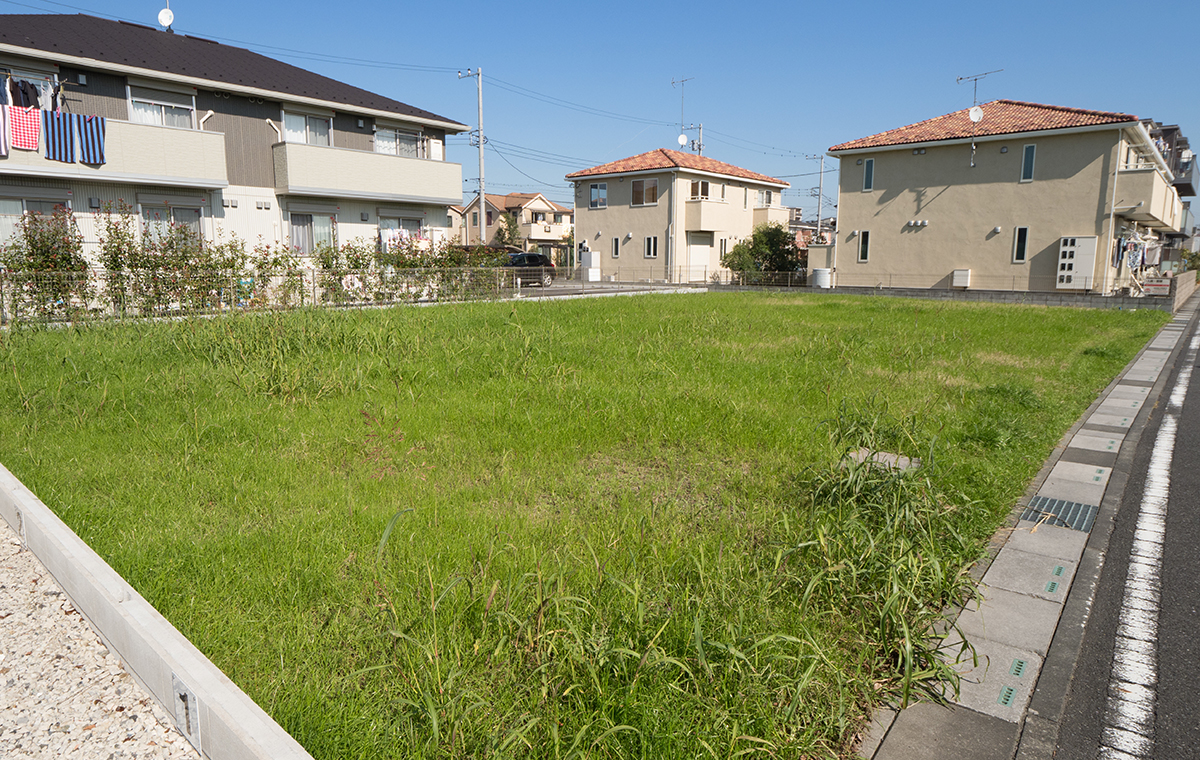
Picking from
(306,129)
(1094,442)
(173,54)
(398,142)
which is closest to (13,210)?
(173,54)

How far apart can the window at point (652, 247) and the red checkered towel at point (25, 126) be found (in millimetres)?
27804

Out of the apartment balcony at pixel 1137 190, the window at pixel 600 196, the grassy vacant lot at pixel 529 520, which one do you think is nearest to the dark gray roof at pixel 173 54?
the grassy vacant lot at pixel 529 520

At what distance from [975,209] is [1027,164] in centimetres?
227

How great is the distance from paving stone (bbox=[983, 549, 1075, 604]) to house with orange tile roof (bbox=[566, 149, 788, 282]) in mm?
33222

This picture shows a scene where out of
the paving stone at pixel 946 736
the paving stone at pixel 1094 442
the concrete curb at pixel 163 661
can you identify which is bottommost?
the paving stone at pixel 946 736

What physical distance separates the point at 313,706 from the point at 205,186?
63.4 ft

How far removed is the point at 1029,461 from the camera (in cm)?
544

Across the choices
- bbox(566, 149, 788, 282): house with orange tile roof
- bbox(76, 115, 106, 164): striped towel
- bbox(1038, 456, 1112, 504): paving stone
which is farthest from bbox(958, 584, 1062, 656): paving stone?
bbox(566, 149, 788, 282): house with orange tile roof

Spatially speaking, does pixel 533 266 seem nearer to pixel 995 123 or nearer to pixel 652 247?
pixel 652 247

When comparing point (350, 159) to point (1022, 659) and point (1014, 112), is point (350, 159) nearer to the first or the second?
point (1022, 659)

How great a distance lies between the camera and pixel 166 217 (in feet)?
59.7

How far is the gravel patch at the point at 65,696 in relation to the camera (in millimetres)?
2273

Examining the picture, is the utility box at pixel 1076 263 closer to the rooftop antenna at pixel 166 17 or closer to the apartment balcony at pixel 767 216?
the apartment balcony at pixel 767 216

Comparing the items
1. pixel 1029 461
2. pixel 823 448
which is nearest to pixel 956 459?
pixel 1029 461
